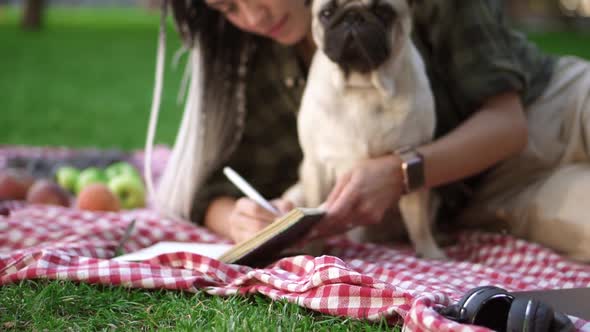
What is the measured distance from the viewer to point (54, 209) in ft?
7.13

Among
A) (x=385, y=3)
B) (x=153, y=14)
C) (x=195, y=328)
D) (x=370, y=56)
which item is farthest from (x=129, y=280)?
(x=153, y=14)

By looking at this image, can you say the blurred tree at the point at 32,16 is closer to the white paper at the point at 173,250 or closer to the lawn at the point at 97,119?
the lawn at the point at 97,119

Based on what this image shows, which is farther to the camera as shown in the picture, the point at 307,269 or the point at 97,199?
the point at 97,199

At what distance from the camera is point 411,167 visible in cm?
174

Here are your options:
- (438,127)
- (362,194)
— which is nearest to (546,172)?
(438,127)

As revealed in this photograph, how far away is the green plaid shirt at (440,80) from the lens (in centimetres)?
189

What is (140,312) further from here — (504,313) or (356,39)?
(356,39)

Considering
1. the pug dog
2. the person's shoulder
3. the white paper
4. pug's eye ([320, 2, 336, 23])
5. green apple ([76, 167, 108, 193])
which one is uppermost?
the person's shoulder

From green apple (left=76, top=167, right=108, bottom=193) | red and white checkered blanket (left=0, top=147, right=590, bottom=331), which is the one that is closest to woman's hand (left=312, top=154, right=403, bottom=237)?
red and white checkered blanket (left=0, top=147, right=590, bottom=331)

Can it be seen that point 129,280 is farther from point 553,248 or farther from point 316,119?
point 553,248

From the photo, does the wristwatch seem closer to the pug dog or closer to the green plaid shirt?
the pug dog

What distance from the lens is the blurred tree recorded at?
12.0m

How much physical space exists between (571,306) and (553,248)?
2.00 ft

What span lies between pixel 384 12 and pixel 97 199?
1.14 metres
